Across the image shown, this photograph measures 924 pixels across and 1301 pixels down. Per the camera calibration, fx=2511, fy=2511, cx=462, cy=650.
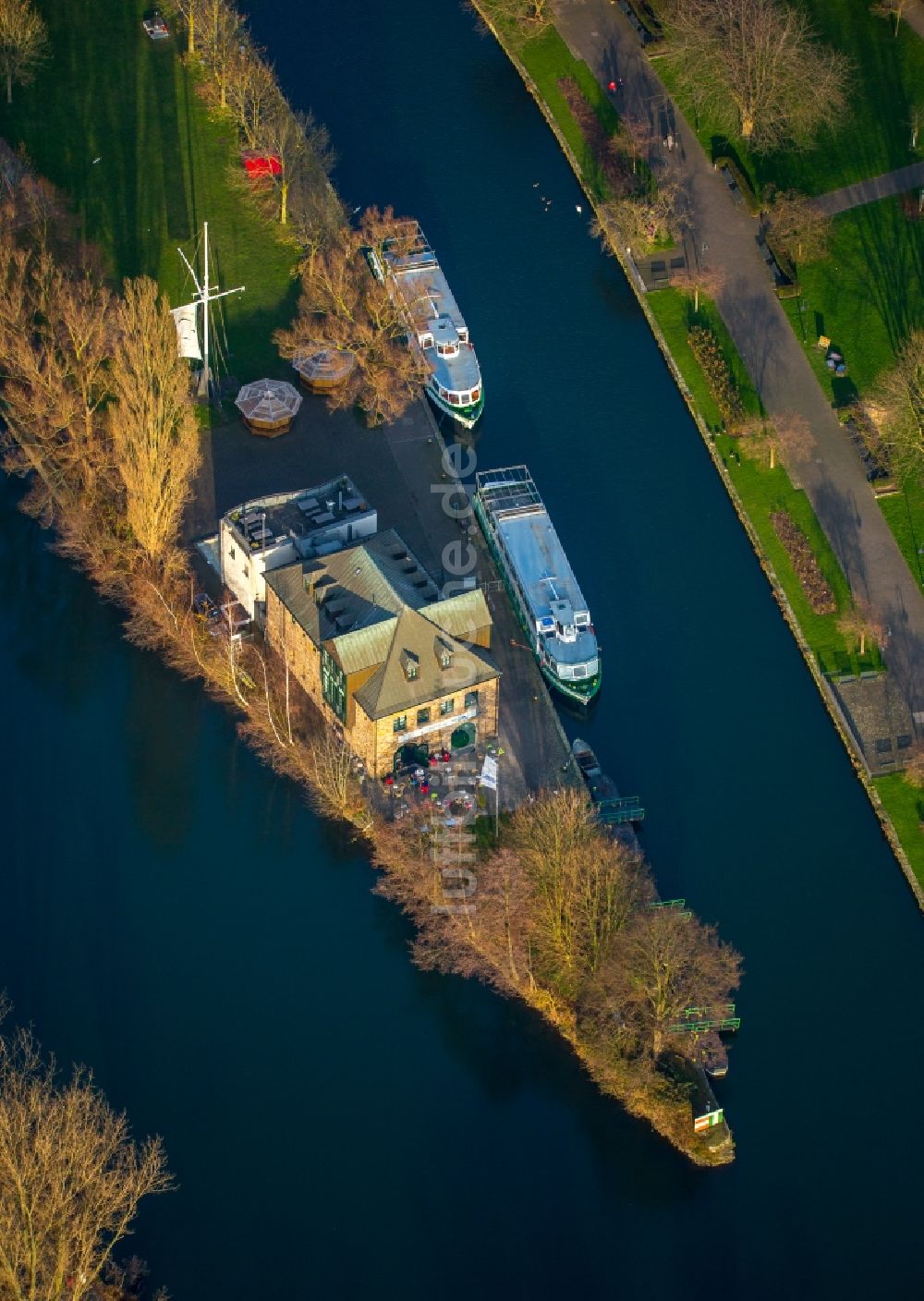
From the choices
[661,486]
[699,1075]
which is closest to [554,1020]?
[699,1075]

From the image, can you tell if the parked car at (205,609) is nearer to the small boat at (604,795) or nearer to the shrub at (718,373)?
the small boat at (604,795)

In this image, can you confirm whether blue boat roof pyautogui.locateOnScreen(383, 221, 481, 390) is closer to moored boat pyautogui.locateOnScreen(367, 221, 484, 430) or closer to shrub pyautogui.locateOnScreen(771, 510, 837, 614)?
moored boat pyautogui.locateOnScreen(367, 221, 484, 430)

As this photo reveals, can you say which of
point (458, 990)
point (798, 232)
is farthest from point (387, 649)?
point (798, 232)

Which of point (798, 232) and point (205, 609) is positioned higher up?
point (798, 232)

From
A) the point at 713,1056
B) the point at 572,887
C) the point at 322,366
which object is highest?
the point at 322,366

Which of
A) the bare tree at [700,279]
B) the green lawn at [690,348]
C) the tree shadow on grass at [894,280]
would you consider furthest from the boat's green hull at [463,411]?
the tree shadow on grass at [894,280]

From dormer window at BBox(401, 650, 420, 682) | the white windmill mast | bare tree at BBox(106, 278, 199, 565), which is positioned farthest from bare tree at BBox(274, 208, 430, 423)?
dormer window at BBox(401, 650, 420, 682)

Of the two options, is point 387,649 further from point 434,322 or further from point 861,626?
point 434,322

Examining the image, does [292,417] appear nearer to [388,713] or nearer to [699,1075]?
[388,713]
